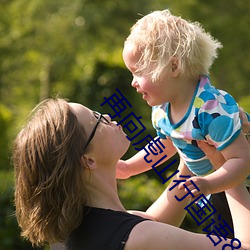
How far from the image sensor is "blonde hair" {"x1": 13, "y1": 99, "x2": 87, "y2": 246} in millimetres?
2773

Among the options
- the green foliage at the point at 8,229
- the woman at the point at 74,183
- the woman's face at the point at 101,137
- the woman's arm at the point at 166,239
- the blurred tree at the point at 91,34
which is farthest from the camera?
the blurred tree at the point at 91,34

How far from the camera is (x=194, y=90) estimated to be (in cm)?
294

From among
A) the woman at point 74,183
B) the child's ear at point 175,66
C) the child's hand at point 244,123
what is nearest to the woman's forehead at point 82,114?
the woman at point 74,183

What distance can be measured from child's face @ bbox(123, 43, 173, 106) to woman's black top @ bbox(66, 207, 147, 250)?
528 millimetres

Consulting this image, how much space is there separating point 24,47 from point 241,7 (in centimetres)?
488

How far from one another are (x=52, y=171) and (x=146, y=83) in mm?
560

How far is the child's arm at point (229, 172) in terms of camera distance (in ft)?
8.78

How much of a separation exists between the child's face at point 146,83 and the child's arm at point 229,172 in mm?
382

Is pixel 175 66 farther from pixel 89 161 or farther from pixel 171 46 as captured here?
pixel 89 161

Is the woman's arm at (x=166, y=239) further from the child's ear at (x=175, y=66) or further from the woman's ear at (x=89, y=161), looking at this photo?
the child's ear at (x=175, y=66)

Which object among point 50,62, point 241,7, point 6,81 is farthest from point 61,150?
point 6,81

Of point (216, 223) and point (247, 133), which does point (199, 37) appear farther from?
point (216, 223)

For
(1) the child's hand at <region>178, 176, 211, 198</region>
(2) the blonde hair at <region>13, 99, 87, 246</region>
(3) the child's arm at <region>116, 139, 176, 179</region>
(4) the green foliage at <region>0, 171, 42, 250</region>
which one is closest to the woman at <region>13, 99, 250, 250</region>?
(2) the blonde hair at <region>13, 99, 87, 246</region>

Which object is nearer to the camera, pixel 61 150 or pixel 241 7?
pixel 61 150
